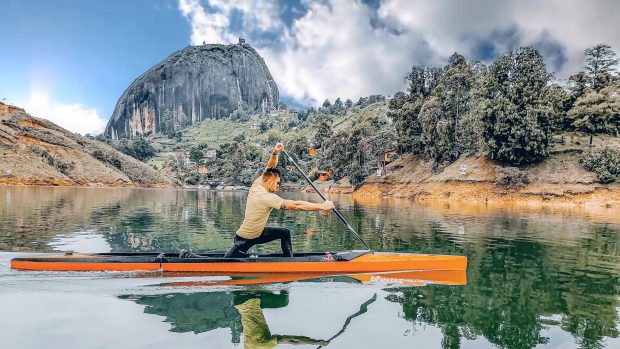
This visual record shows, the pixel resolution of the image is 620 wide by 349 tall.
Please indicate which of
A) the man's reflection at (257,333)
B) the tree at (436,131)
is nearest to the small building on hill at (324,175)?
the tree at (436,131)

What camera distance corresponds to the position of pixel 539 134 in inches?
2109

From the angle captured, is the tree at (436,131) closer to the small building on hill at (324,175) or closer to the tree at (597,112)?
the tree at (597,112)

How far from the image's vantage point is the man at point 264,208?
1069 cm

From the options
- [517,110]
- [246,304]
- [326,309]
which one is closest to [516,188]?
[517,110]

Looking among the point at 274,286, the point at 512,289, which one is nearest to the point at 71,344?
the point at 274,286

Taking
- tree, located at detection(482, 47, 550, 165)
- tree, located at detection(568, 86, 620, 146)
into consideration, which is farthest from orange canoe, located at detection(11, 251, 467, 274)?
tree, located at detection(568, 86, 620, 146)

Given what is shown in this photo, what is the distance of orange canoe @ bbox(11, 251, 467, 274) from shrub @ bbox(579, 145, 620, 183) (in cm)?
4706

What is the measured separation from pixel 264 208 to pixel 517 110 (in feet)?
177

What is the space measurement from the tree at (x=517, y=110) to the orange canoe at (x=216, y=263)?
1944 inches

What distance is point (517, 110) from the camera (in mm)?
55844

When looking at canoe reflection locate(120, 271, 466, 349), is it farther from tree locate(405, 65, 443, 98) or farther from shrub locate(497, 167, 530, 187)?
tree locate(405, 65, 443, 98)

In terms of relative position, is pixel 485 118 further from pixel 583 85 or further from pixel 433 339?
pixel 433 339

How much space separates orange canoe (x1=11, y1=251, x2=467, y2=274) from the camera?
1138cm

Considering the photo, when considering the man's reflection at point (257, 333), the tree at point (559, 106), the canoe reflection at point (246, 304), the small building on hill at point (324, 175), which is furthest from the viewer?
the small building on hill at point (324, 175)
